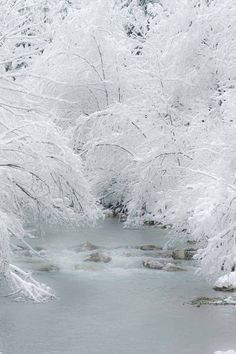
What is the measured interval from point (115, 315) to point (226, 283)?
8.20 feet

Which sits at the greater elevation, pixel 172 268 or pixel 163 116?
pixel 163 116

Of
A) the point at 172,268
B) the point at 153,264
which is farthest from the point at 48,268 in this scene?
the point at 172,268

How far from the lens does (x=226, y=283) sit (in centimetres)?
1277

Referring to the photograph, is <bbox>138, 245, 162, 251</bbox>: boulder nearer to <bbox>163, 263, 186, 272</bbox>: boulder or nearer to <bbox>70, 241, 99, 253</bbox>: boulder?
<bbox>70, 241, 99, 253</bbox>: boulder

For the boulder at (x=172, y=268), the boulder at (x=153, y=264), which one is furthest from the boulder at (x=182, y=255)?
the boulder at (x=172, y=268)

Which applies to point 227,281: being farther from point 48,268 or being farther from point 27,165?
point 27,165

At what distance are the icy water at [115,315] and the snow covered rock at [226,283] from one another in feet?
0.83

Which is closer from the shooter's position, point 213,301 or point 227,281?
point 213,301

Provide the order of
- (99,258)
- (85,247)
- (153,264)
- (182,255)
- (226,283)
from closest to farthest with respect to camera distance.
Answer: (226,283) → (153,264) → (99,258) → (182,255) → (85,247)

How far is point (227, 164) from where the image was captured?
1332 centimetres

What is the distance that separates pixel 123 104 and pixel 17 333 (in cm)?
1256

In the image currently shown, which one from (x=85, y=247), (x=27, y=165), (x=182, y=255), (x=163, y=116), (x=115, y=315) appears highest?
(x=163, y=116)

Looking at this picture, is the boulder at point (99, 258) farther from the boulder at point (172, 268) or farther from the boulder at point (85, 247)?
the boulder at point (172, 268)

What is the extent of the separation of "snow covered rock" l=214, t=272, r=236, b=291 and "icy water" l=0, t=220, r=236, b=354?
0.25 meters
